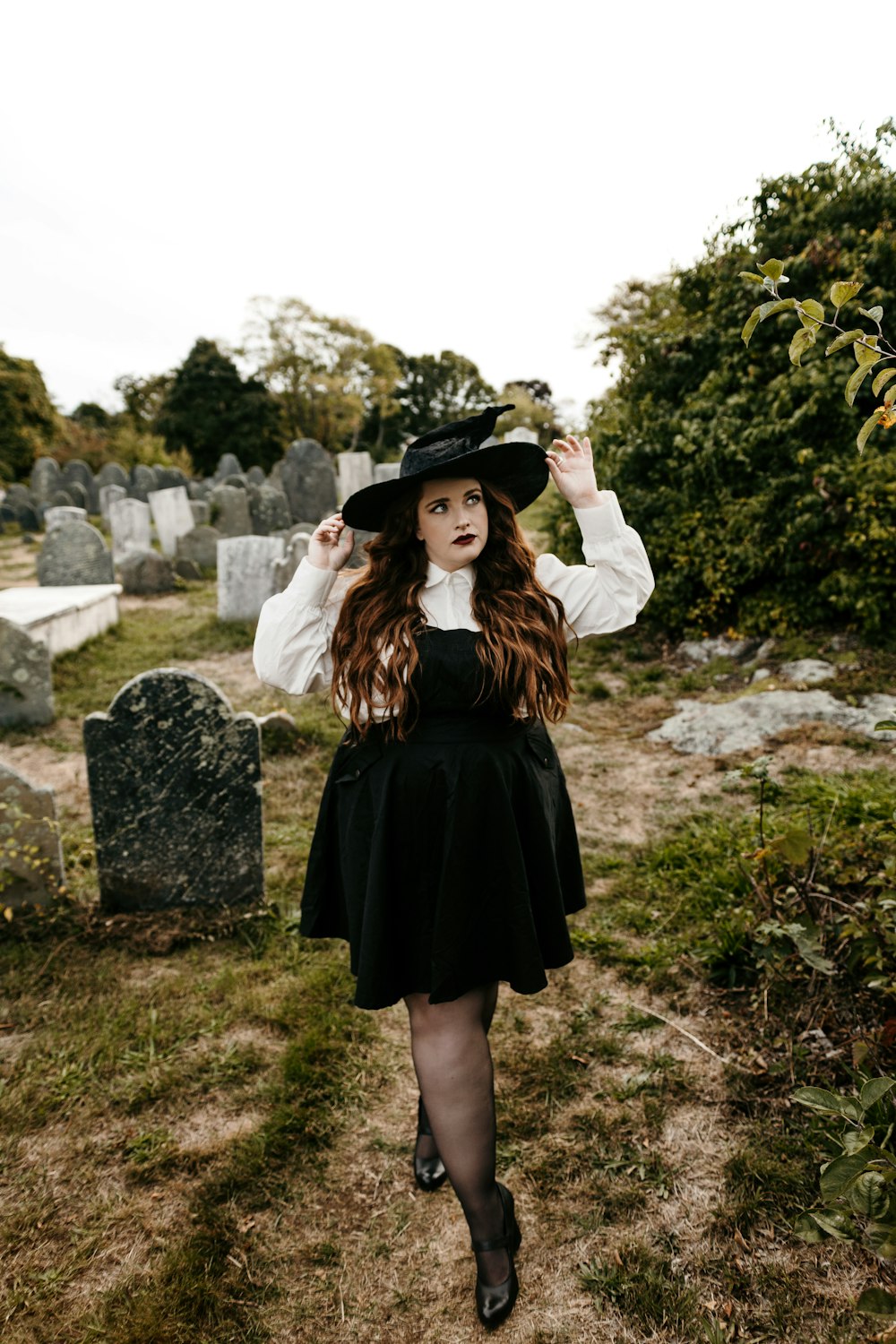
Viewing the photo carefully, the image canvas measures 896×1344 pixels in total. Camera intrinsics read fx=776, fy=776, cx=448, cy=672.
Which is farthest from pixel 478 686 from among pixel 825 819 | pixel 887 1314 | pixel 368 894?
pixel 825 819

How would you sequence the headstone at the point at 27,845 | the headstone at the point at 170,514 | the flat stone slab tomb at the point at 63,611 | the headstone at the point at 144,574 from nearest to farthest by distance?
the headstone at the point at 27,845 → the flat stone slab tomb at the point at 63,611 → the headstone at the point at 144,574 → the headstone at the point at 170,514

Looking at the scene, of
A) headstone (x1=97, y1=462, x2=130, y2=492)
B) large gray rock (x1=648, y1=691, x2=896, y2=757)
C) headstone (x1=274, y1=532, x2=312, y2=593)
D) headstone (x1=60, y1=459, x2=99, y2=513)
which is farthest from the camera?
headstone (x1=60, y1=459, x2=99, y2=513)

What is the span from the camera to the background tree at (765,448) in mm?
6598

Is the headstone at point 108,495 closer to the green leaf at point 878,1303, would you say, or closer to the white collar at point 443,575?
the white collar at point 443,575

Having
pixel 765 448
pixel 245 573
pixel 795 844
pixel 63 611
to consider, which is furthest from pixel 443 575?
pixel 245 573

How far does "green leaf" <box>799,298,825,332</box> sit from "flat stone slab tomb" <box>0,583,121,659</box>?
260 inches

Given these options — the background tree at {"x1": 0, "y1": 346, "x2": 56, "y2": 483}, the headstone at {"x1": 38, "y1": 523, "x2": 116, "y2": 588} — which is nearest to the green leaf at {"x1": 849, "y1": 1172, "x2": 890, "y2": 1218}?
the headstone at {"x1": 38, "y1": 523, "x2": 116, "y2": 588}

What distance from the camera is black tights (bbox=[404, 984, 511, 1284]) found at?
194 centimetres

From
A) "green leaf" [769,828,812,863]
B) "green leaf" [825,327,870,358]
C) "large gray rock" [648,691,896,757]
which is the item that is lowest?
"large gray rock" [648,691,896,757]

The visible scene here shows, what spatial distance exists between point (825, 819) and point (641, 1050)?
151 centimetres

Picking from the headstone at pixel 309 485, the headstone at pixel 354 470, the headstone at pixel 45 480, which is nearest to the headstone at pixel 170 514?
the headstone at pixel 309 485

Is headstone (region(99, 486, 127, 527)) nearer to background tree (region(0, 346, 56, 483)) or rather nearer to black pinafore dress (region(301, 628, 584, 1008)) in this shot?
background tree (region(0, 346, 56, 483))

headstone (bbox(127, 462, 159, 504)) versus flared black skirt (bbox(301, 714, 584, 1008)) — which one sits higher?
headstone (bbox(127, 462, 159, 504))

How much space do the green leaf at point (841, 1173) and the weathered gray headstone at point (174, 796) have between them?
271 centimetres
